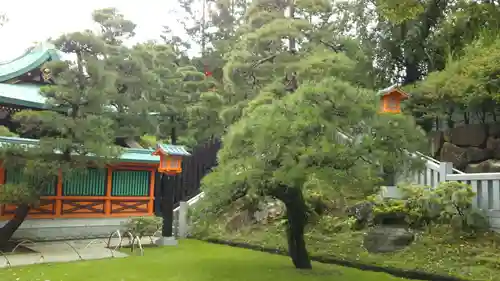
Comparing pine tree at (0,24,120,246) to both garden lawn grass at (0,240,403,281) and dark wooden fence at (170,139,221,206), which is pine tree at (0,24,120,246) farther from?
dark wooden fence at (170,139,221,206)

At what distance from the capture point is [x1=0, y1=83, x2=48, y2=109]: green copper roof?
12086mm

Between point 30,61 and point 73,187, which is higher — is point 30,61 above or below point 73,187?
above

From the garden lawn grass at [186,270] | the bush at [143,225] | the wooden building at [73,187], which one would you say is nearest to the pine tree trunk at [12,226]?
the wooden building at [73,187]

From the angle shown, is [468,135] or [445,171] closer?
[445,171]

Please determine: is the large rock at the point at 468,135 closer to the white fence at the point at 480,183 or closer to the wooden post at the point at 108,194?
the white fence at the point at 480,183

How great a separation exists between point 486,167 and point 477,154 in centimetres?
118

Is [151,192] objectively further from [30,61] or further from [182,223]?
[30,61]

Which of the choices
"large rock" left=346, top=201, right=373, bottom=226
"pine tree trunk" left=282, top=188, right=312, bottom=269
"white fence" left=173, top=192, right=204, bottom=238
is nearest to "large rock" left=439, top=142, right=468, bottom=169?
"large rock" left=346, top=201, right=373, bottom=226

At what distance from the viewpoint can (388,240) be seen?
8727 millimetres

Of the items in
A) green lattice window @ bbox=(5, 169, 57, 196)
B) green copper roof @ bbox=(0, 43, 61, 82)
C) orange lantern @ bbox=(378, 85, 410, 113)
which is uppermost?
green copper roof @ bbox=(0, 43, 61, 82)

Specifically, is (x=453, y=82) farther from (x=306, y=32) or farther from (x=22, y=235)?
(x=22, y=235)

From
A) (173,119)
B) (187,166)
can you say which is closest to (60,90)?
(187,166)

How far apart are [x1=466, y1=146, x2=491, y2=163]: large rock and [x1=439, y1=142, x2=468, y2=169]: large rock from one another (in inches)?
4.2

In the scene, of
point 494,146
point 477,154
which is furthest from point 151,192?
point 494,146
